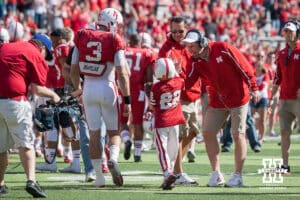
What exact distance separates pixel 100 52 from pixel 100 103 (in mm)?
595

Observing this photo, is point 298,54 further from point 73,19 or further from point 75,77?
point 73,19

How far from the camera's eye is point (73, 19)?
1286 inches

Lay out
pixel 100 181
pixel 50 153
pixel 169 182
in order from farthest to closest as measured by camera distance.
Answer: pixel 50 153, pixel 100 181, pixel 169 182

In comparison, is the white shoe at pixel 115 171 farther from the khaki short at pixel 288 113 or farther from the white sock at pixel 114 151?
the khaki short at pixel 288 113

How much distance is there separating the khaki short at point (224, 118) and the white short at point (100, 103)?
3.87 ft

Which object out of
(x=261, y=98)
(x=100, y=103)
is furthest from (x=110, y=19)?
(x=261, y=98)

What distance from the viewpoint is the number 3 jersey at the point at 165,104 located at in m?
13.1

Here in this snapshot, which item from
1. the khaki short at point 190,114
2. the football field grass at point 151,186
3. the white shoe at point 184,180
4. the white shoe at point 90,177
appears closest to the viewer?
the football field grass at point 151,186

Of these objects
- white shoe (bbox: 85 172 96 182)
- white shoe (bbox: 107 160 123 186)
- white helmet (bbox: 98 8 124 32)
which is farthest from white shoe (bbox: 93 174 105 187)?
white helmet (bbox: 98 8 124 32)

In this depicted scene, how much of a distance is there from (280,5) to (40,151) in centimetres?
2485

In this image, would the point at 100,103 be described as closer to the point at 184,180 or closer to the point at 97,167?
the point at 97,167

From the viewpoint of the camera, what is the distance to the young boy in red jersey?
13.0 m

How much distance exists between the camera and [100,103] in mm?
12883

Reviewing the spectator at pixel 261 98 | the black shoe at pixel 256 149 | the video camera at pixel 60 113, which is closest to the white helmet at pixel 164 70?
the video camera at pixel 60 113
